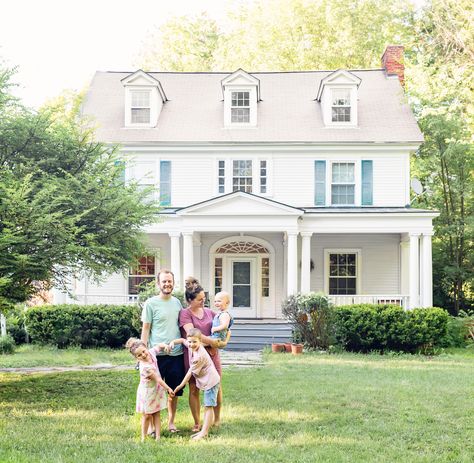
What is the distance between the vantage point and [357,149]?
2009 centimetres

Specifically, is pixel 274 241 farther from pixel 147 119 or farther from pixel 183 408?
pixel 183 408

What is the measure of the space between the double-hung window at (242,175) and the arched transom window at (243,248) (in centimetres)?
174

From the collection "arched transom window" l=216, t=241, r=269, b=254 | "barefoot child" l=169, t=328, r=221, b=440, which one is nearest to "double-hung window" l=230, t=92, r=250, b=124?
"arched transom window" l=216, t=241, r=269, b=254

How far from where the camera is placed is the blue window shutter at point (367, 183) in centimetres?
2002

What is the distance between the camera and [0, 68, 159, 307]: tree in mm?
8383

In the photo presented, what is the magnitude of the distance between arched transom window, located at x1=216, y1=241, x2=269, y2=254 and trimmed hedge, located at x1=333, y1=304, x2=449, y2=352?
17.3ft

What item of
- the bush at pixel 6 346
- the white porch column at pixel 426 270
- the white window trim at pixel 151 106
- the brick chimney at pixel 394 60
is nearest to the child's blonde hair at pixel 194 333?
the bush at pixel 6 346

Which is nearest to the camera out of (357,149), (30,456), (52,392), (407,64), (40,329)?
(30,456)

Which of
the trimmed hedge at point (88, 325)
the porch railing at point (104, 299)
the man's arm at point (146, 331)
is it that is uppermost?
the man's arm at point (146, 331)

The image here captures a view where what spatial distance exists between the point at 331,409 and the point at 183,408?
186 cm

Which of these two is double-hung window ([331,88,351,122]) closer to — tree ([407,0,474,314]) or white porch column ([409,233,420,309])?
tree ([407,0,474,314])

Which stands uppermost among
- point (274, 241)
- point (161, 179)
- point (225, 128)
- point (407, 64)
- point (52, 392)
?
point (407, 64)

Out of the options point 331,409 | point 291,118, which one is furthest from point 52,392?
point 291,118

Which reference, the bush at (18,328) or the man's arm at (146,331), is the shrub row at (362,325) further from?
the man's arm at (146,331)
